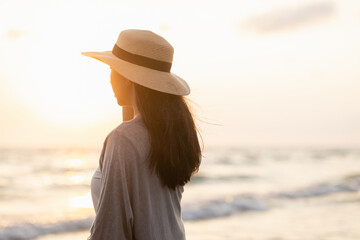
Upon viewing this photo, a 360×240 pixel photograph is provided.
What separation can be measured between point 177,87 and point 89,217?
8119 millimetres

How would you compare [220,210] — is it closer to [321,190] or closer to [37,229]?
[37,229]

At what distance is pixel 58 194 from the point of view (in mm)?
15297

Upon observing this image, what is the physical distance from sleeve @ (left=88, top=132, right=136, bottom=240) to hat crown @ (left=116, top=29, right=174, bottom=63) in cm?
36

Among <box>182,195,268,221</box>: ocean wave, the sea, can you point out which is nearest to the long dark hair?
the sea

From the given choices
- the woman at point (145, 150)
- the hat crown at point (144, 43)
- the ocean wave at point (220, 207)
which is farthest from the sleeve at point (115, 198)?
the ocean wave at point (220, 207)

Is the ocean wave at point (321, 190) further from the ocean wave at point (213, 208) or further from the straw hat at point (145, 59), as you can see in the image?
the straw hat at point (145, 59)

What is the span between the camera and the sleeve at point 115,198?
1713mm

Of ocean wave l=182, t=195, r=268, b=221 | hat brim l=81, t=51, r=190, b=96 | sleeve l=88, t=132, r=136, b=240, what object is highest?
ocean wave l=182, t=195, r=268, b=221

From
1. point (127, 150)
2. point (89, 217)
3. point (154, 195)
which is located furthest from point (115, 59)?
point (89, 217)

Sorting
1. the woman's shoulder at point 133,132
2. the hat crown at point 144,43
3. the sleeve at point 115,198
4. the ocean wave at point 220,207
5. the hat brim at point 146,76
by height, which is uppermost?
the ocean wave at point 220,207

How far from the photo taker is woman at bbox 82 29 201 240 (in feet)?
5.65

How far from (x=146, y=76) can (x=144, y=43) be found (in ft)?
0.47

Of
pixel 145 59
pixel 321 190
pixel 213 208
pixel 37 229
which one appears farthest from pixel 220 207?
pixel 145 59

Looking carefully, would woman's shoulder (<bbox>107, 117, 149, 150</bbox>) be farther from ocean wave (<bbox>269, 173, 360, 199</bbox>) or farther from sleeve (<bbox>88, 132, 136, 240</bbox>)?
ocean wave (<bbox>269, 173, 360, 199</bbox>)
